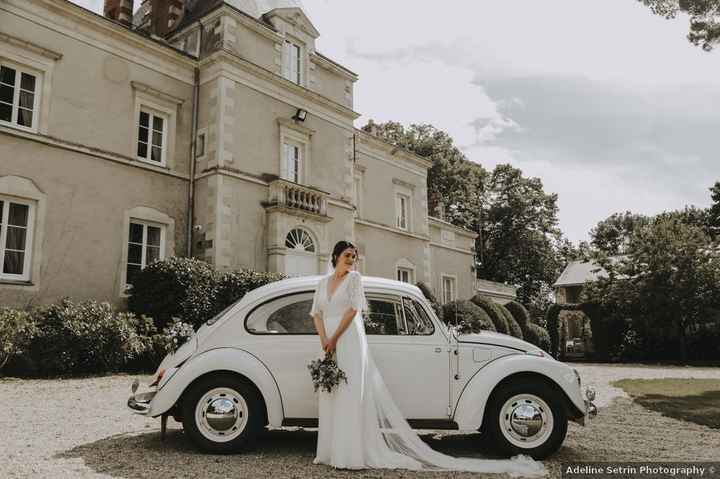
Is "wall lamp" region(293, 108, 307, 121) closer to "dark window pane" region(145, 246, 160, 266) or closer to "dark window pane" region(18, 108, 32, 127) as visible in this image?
"dark window pane" region(145, 246, 160, 266)

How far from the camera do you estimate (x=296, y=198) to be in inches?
642

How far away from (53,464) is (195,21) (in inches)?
579

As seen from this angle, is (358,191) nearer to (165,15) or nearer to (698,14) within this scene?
(165,15)

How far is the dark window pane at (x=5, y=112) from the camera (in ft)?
39.3

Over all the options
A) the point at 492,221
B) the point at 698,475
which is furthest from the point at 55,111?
the point at 492,221

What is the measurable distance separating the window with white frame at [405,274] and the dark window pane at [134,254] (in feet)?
36.4

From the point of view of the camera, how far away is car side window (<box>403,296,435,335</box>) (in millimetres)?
4945

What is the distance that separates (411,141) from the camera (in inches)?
1527

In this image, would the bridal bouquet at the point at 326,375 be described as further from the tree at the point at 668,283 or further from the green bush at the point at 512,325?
the tree at the point at 668,283

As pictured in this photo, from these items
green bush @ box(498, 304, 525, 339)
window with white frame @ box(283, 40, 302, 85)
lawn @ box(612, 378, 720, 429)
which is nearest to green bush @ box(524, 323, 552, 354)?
green bush @ box(498, 304, 525, 339)

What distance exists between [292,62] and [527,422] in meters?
15.4

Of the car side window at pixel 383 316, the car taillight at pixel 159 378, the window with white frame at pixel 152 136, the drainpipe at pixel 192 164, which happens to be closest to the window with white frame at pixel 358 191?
the drainpipe at pixel 192 164

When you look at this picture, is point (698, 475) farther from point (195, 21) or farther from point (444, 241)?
point (444, 241)

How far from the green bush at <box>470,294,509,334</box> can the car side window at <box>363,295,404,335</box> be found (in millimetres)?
16487
